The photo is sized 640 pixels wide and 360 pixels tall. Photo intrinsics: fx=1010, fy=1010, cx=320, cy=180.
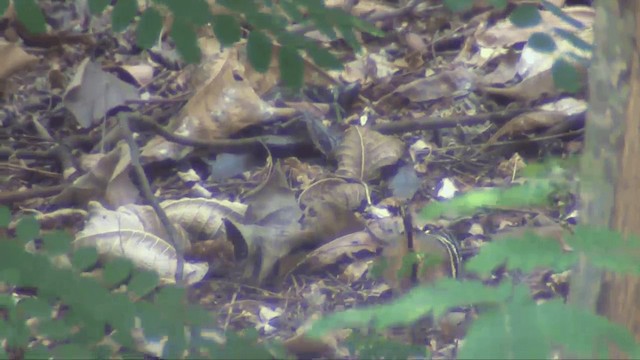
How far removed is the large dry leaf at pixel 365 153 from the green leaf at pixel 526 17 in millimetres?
1490

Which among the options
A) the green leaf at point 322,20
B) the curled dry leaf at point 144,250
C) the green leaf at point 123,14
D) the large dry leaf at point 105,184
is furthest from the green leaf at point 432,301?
the large dry leaf at point 105,184

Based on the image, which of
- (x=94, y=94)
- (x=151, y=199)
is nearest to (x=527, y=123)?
(x=151, y=199)

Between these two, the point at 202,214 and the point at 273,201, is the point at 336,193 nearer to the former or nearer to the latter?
the point at 273,201

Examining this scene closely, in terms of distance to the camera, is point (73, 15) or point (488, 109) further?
point (73, 15)

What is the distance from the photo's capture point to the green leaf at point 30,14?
2014mm

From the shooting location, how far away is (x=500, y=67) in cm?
375

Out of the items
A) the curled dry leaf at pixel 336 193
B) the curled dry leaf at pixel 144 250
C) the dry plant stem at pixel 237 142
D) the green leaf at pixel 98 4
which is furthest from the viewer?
the dry plant stem at pixel 237 142

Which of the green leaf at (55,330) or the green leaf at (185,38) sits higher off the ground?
the green leaf at (185,38)

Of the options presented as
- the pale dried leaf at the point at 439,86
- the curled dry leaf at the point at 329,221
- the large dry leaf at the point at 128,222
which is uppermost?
the large dry leaf at the point at 128,222

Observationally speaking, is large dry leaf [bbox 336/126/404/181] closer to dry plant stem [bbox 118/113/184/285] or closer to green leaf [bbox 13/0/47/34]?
dry plant stem [bbox 118/113/184/285]

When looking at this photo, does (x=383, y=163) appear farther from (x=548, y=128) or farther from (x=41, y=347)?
(x=41, y=347)

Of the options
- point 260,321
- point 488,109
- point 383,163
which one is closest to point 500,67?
point 488,109

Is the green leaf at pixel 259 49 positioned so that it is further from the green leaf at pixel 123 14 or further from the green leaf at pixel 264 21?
A: the green leaf at pixel 123 14

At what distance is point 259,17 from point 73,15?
289 centimetres
